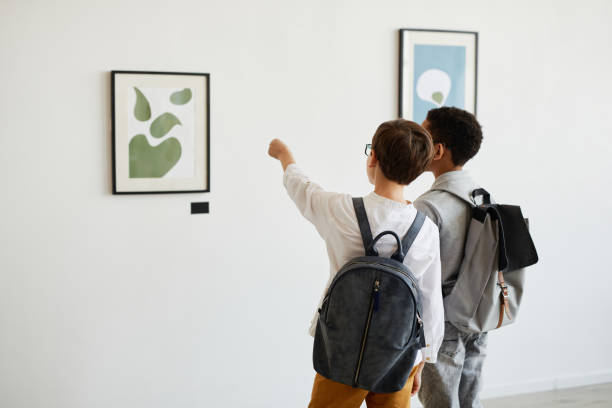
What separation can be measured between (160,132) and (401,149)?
1.36 m

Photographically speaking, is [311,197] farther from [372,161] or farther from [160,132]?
[160,132]

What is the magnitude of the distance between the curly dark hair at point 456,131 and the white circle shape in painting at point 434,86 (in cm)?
105

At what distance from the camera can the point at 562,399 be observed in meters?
3.01

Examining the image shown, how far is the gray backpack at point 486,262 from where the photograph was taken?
5.63ft

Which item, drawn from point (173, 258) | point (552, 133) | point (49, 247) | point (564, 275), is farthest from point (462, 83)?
point (49, 247)

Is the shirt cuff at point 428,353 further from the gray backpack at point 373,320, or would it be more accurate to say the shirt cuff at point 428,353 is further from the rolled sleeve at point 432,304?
the gray backpack at point 373,320

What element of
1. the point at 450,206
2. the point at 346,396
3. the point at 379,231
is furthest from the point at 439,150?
the point at 346,396

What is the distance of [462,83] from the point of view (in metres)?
2.84

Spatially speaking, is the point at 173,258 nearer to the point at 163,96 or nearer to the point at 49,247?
the point at 49,247

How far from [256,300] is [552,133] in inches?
69.8

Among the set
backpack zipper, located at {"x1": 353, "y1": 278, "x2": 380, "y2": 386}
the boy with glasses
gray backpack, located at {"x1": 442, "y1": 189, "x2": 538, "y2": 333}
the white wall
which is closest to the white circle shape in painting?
the white wall

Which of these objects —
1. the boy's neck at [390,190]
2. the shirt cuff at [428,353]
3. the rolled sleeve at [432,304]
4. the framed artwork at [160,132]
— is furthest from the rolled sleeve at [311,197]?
the framed artwork at [160,132]

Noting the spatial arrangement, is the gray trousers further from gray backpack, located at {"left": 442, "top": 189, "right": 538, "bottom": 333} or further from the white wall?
the white wall

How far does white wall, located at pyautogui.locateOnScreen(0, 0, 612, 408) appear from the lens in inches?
93.0
